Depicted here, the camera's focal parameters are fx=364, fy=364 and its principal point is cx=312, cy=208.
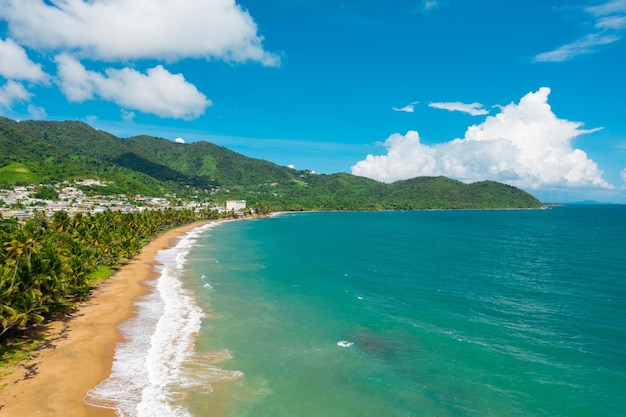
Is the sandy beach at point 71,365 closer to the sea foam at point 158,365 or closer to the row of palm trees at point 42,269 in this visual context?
the sea foam at point 158,365

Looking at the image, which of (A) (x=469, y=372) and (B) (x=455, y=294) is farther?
(B) (x=455, y=294)

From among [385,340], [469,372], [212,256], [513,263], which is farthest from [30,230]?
[513,263]

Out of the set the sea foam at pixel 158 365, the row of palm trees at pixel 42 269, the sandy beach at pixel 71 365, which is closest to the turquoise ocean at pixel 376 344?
the sea foam at pixel 158 365

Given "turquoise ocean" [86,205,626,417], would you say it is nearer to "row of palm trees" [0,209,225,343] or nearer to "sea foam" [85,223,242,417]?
"sea foam" [85,223,242,417]

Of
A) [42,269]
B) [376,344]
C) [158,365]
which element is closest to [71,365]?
[158,365]

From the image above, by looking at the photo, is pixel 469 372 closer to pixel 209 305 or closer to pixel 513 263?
pixel 209 305

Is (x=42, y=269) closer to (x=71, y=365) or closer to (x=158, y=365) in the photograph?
(x=71, y=365)
